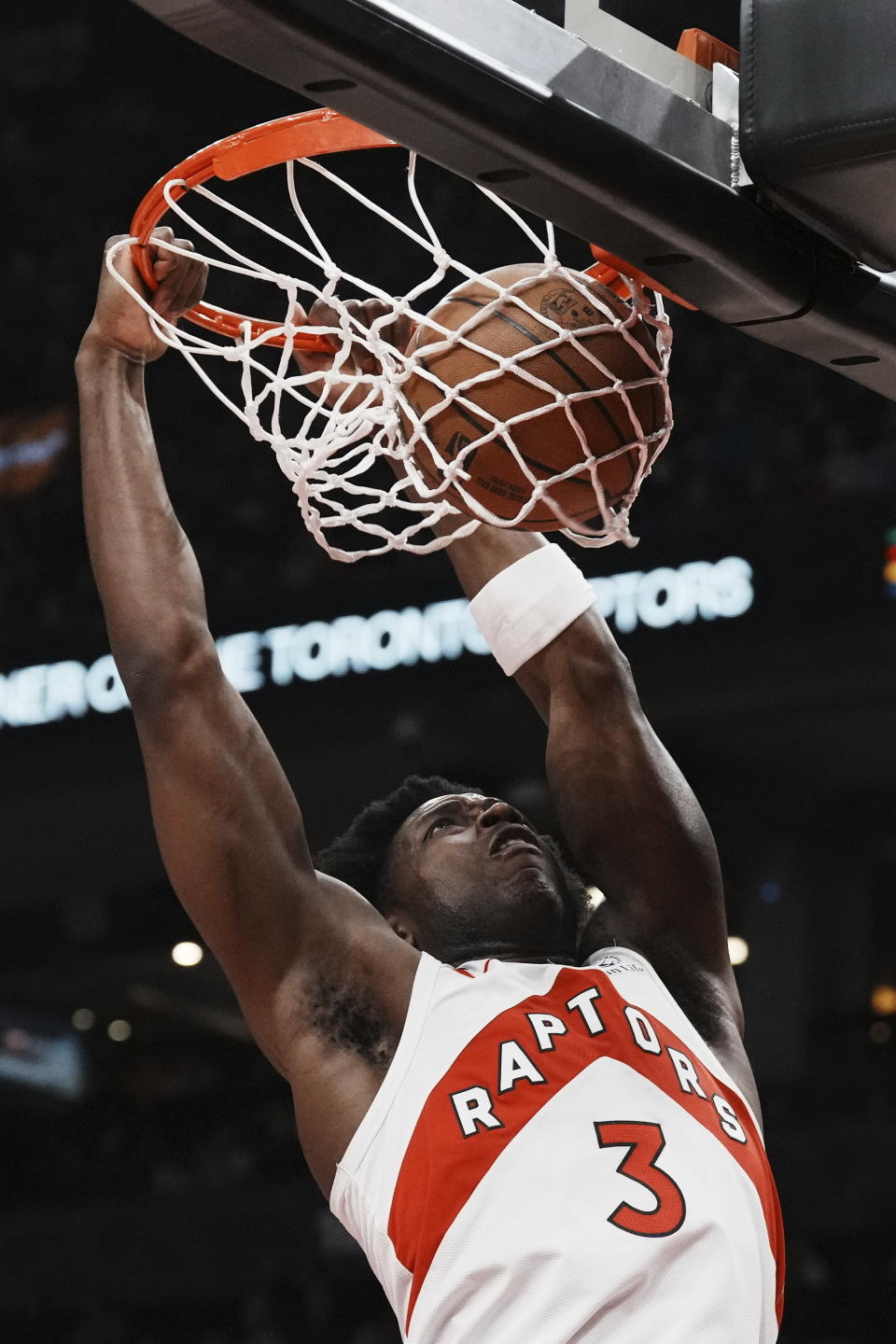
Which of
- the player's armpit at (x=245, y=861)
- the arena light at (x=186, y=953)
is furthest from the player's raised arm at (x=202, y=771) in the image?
the arena light at (x=186, y=953)

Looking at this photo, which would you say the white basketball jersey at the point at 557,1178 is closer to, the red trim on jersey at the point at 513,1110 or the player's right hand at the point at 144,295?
the red trim on jersey at the point at 513,1110

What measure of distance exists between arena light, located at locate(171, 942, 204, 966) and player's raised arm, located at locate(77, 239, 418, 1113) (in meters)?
6.49

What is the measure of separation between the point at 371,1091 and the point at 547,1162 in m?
0.25

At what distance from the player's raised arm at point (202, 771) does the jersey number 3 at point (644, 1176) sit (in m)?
0.32

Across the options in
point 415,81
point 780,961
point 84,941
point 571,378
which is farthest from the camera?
point 84,941

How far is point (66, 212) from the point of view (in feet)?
30.1

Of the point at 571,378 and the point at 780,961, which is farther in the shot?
the point at 780,961

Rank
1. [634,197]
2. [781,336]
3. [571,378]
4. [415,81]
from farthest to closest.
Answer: [571,378]
[781,336]
[634,197]
[415,81]

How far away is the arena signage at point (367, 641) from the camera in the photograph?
750 cm

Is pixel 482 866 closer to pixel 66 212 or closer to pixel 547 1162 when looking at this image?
pixel 547 1162

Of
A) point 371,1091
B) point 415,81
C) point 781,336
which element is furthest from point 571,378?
point 371,1091

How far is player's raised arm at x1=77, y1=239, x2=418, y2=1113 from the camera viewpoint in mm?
2314

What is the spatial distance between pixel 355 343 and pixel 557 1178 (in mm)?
1258

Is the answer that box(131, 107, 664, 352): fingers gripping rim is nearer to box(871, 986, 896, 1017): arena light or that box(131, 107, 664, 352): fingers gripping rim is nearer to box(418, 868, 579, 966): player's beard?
box(418, 868, 579, 966): player's beard
